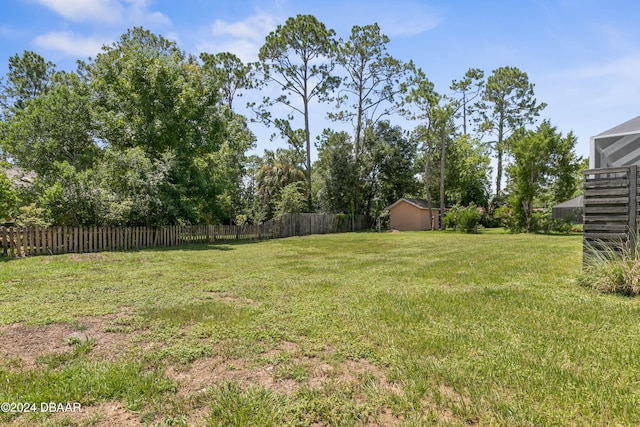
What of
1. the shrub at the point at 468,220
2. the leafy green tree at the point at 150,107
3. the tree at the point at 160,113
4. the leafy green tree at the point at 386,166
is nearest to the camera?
the tree at the point at 160,113

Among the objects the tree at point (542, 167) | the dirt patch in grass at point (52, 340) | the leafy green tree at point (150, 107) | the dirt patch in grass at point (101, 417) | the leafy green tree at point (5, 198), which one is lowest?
the dirt patch in grass at point (101, 417)

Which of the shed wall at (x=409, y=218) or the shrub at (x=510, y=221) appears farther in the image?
the shed wall at (x=409, y=218)

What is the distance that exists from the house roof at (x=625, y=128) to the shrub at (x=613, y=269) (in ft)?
6.78

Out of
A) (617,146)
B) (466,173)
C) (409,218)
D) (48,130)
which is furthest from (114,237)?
(466,173)

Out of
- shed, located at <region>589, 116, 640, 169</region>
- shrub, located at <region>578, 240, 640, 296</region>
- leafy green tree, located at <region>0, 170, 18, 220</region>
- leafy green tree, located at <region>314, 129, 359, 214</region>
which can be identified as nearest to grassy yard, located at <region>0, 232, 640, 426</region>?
shrub, located at <region>578, 240, 640, 296</region>

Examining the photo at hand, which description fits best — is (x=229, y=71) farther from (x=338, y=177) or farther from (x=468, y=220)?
(x=468, y=220)

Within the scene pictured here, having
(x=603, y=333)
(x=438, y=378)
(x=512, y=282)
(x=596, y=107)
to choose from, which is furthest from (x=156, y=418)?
(x=596, y=107)

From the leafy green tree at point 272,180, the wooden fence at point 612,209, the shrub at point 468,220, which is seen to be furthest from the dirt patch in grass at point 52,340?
the shrub at point 468,220

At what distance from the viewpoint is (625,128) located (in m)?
6.18

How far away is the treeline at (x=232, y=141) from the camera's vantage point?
45.5ft

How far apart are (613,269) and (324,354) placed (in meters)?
4.69

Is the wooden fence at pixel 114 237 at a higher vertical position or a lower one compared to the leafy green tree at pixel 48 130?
lower

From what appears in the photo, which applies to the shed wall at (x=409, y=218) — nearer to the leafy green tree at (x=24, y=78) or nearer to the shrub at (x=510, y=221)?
the shrub at (x=510, y=221)

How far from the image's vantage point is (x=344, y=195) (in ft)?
92.7
